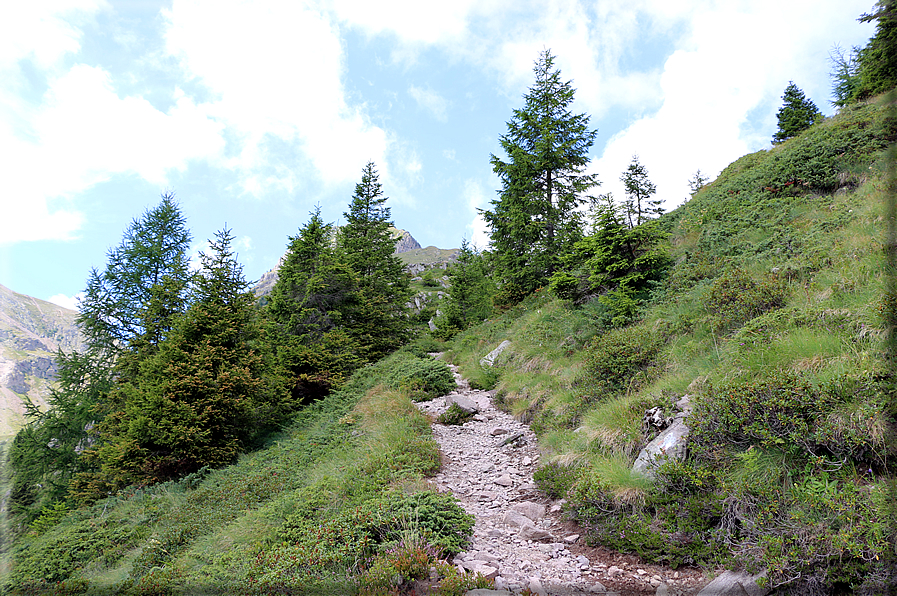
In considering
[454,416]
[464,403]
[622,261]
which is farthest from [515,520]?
[622,261]

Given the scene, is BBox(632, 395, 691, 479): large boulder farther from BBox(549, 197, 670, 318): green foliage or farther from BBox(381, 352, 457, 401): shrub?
BBox(381, 352, 457, 401): shrub

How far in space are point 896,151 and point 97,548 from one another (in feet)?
56.8

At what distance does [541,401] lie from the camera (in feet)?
31.7

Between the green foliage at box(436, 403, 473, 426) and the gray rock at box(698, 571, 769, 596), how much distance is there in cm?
740

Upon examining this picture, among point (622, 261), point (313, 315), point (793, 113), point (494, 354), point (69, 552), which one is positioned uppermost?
point (793, 113)

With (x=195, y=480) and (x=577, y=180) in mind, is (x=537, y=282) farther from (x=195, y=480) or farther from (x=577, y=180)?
(x=195, y=480)

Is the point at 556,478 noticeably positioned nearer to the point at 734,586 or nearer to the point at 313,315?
the point at 734,586

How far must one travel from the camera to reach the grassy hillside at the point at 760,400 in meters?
3.25

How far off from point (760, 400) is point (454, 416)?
7.59 meters

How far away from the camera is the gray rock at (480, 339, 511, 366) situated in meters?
15.1

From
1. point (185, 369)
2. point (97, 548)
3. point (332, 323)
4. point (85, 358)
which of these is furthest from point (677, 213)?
point (85, 358)

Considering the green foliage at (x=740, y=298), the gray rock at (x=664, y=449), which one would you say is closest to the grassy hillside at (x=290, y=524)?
the gray rock at (x=664, y=449)

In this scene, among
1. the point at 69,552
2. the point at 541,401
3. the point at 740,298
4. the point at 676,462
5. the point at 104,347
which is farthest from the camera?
the point at 104,347

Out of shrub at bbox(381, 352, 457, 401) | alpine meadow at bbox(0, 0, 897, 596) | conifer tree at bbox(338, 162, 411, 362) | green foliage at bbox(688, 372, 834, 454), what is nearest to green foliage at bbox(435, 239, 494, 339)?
conifer tree at bbox(338, 162, 411, 362)
